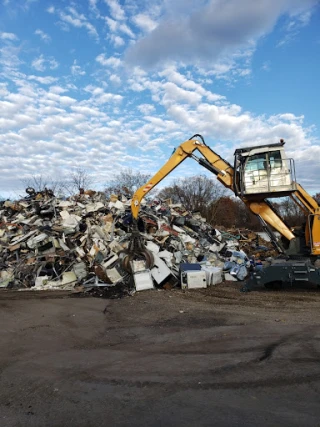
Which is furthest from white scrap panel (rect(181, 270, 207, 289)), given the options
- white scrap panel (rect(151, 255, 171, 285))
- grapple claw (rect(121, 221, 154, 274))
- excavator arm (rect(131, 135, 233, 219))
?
excavator arm (rect(131, 135, 233, 219))

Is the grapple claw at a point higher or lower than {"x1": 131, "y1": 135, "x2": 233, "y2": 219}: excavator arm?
lower

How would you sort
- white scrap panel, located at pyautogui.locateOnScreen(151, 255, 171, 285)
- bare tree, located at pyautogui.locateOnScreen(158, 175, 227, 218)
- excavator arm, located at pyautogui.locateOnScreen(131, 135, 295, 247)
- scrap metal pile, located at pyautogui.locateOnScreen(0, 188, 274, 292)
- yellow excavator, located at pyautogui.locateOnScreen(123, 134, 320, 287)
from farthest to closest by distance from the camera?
bare tree, located at pyautogui.locateOnScreen(158, 175, 227, 218), scrap metal pile, located at pyautogui.locateOnScreen(0, 188, 274, 292), white scrap panel, located at pyautogui.locateOnScreen(151, 255, 171, 285), excavator arm, located at pyautogui.locateOnScreen(131, 135, 295, 247), yellow excavator, located at pyautogui.locateOnScreen(123, 134, 320, 287)

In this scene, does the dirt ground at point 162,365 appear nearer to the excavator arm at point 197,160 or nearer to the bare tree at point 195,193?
the excavator arm at point 197,160

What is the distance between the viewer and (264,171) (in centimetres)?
1038

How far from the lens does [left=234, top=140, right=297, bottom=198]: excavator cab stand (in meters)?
10.2

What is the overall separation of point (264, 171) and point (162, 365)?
6941mm

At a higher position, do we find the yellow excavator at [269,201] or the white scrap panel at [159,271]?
the yellow excavator at [269,201]

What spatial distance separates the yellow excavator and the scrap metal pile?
0.96 m

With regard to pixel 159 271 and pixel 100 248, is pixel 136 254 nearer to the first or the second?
pixel 159 271

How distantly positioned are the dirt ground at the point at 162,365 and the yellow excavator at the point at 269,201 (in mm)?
1026

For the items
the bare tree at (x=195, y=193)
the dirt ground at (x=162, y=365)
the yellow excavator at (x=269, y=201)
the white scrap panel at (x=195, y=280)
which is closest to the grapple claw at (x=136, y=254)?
the yellow excavator at (x=269, y=201)

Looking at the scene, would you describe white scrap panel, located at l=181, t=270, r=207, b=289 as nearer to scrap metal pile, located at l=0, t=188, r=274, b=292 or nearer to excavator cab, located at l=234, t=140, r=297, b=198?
scrap metal pile, located at l=0, t=188, r=274, b=292

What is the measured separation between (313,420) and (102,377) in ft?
8.38

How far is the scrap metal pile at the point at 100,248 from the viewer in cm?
1173
